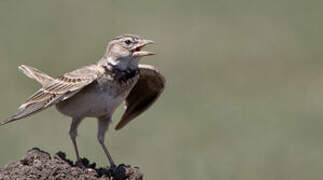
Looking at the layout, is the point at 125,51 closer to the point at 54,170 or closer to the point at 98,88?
the point at 98,88

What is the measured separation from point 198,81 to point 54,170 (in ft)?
27.0

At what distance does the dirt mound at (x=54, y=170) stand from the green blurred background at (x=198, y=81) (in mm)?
4260

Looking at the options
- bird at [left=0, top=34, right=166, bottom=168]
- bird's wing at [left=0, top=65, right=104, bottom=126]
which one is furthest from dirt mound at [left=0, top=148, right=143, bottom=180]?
bird's wing at [left=0, top=65, right=104, bottom=126]

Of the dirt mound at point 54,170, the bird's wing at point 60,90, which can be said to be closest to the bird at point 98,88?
the bird's wing at point 60,90

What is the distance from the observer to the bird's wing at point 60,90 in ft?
35.3

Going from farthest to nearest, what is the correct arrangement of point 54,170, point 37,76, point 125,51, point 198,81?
point 198,81, point 37,76, point 125,51, point 54,170

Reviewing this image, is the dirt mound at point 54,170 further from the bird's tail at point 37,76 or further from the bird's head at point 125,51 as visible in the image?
the bird's tail at point 37,76

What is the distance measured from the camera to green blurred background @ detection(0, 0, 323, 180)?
15188 mm

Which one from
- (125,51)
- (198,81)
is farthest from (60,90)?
(198,81)

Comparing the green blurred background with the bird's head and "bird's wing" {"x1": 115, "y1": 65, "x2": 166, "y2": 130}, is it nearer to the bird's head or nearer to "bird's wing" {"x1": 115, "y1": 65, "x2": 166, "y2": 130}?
"bird's wing" {"x1": 115, "y1": 65, "x2": 166, "y2": 130}

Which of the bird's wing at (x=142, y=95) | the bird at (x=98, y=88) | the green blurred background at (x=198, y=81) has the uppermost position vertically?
the bird at (x=98, y=88)

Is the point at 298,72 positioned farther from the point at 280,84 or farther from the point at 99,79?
the point at 99,79

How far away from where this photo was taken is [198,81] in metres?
17.9

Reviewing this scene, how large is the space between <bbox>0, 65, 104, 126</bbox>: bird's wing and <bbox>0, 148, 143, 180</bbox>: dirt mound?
24.8 inches
